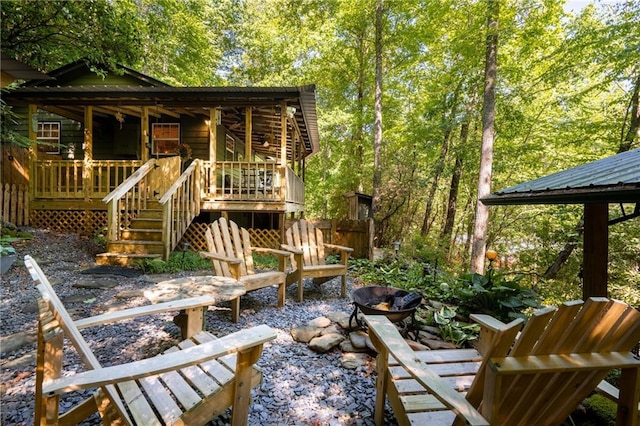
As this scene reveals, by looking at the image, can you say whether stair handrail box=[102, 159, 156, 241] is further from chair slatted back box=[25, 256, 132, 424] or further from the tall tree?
chair slatted back box=[25, 256, 132, 424]

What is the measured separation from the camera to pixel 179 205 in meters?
6.27

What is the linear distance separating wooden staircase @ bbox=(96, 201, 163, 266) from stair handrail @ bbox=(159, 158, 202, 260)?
0.26 m

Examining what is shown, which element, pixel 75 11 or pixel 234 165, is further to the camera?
pixel 234 165

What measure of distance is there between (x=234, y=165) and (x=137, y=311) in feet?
19.3

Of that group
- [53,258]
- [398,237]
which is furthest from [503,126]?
[53,258]

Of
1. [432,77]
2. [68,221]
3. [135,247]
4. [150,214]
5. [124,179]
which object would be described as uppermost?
[432,77]

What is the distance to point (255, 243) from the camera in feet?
26.5

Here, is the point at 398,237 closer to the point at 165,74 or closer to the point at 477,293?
the point at 477,293

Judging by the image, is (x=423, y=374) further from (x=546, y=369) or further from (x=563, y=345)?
(x=563, y=345)

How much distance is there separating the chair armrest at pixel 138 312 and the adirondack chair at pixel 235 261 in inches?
47.8

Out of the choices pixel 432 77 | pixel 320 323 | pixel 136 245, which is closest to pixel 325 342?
pixel 320 323

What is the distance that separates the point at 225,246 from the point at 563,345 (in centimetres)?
353

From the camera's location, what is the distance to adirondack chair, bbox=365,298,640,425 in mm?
1146

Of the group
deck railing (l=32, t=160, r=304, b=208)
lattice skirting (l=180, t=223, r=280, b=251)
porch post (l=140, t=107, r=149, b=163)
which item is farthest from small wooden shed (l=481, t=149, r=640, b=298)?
porch post (l=140, t=107, r=149, b=163)
